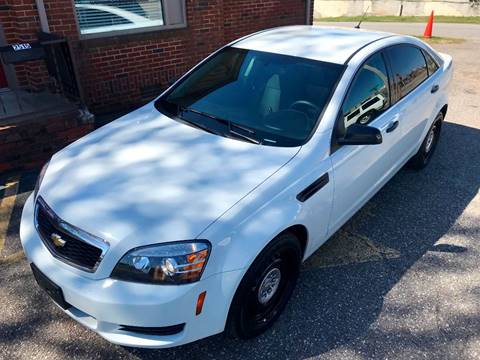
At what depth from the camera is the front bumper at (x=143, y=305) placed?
219cm

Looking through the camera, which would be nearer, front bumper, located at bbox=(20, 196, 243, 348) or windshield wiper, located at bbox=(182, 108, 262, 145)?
front bumper, located at bbox=(20, 196, 243, 348)

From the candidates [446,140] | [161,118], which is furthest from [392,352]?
[446,140]

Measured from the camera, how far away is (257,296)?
2.64 m

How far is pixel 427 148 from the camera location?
501cm

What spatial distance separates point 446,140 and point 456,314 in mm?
3538

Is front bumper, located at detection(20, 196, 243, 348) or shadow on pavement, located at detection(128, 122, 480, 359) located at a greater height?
front bumper, located at detection(20, 196, 243, 348)

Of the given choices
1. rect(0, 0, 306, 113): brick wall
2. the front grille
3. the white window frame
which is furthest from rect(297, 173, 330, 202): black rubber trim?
the white window frame

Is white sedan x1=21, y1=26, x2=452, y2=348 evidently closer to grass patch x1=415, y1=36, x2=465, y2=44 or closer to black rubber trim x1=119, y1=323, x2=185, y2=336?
black rubber trim x1=119, y1=323, x2=185, y2=336

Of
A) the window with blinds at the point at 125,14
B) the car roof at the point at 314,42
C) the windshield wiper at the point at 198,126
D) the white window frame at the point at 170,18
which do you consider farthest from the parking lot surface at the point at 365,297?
the white window frame at the point at 170,18

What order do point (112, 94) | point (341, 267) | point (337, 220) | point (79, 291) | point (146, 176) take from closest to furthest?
1. point (79, 291)
2. point (146, 176)
3. point (337, 220)
4. point (341, 267)
5. point (112, 94)

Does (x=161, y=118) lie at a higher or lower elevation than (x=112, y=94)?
higher

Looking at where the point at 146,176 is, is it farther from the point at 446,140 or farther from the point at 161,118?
the point at 446,140

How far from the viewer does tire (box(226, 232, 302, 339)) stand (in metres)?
2.47

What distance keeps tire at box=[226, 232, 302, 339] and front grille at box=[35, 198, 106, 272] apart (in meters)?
0.83
